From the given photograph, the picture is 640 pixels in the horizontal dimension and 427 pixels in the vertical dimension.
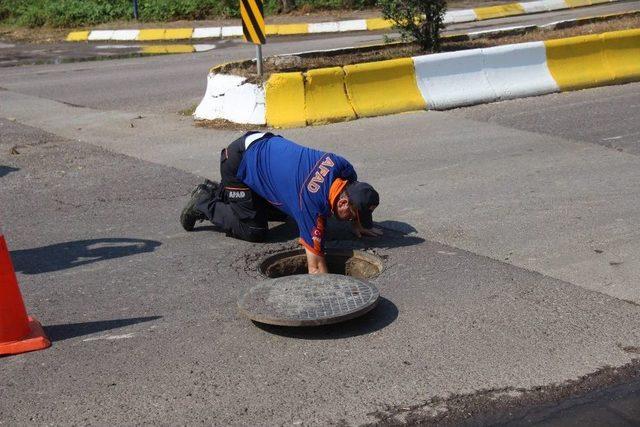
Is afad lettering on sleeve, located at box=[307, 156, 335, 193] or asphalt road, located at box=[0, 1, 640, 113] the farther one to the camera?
asphalt road, located at box=[0, 1, 640, 113]

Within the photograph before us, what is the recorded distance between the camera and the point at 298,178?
5.96 meters

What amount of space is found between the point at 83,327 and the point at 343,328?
1517mm

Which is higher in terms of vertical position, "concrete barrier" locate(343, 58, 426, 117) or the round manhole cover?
"concrete barrier" locate(343, 58, 426, 117)

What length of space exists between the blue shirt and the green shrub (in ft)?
20.7

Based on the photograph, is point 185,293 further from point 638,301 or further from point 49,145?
point 49,145

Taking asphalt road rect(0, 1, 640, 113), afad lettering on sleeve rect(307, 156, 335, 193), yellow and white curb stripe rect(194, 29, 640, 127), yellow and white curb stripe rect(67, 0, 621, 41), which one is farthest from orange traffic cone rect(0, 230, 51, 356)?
yellow and white curb stripe rect(67, 0, 621, 41)

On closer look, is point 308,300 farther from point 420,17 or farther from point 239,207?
point 420,17

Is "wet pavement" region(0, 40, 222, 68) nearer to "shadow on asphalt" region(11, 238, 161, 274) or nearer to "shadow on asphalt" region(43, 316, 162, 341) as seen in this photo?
"shadow on asphalt" region(11, 238, 161, 274)

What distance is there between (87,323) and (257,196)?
174 centimetres

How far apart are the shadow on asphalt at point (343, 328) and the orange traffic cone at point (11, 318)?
4.17ft

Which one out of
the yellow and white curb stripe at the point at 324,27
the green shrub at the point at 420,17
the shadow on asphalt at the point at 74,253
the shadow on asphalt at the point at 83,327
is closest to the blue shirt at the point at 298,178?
the shadow on asphalt at the point at 74,253

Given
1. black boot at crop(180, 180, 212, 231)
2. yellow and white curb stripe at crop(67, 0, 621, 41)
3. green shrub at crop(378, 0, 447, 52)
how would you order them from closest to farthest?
black boot at crop(180, 180, 212, 231) < green shrub at crop(378, 0, 447, 52) < yellow and white curb stripe at crop(67, 0, 621, 41)

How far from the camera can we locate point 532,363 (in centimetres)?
473

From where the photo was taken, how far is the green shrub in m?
12.2
